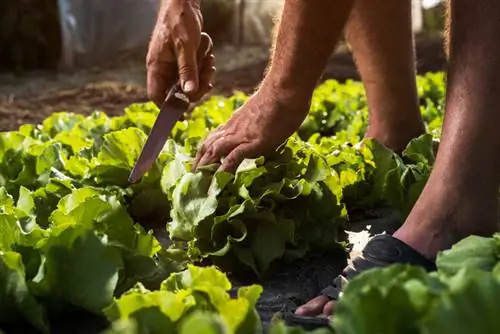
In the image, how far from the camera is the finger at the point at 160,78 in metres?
2.40

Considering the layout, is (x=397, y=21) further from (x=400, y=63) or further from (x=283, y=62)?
(x=283, y=62)

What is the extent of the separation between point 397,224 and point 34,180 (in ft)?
3.32

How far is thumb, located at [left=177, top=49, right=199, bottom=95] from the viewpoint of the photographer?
230 cm

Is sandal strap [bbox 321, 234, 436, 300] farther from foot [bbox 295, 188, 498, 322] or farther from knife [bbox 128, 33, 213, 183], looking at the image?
knife [bbox 128, 33, 213, 183]

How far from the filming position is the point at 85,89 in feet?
22.4

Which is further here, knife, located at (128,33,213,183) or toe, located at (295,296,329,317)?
knife, located at (128,33,213,183)

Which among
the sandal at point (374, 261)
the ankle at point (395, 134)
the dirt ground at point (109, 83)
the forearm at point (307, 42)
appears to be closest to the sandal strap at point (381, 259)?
the sandal at point (374, 261)

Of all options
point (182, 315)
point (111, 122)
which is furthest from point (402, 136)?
point (182, 315)

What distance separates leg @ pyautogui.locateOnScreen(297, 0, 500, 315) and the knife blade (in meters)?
0.75

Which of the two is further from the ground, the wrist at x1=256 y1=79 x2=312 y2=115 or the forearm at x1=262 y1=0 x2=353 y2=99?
the forearm at x1=262 y1=0 x2=353 y2=99

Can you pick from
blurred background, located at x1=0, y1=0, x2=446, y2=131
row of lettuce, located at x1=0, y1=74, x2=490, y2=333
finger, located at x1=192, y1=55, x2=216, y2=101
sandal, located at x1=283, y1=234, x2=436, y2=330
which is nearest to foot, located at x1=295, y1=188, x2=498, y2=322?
sandal, located at x1=283, y1=234, x2=436, y2=330

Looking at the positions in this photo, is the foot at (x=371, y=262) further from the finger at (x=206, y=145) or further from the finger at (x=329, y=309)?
the finger at (x=206, y=145)

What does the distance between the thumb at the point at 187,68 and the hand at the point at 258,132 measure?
0.15 meters

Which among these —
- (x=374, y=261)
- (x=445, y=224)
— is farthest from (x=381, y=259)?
(x=445, y=224)
